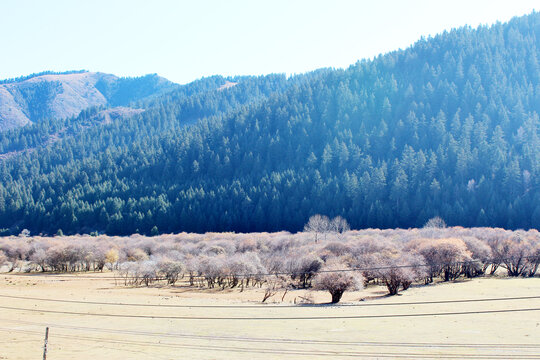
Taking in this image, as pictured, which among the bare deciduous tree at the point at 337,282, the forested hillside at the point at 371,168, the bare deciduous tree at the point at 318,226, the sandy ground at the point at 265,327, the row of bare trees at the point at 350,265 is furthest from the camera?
the forested hillside at the point at 371,168

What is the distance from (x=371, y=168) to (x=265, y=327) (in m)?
115

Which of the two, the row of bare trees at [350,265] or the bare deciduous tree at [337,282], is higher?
the bare deciduous tree at [337,282]

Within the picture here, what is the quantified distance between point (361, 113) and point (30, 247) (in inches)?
4681

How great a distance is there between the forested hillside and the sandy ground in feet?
245

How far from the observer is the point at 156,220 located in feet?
520

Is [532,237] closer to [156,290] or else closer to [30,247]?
[156,290]

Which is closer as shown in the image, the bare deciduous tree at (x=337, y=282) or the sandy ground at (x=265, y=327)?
the sandy ground at (x=265, y=327)

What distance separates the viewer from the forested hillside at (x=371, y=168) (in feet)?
428

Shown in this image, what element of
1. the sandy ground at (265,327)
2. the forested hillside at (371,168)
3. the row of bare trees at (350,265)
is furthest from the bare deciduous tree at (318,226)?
the sandy ground at (265,327)

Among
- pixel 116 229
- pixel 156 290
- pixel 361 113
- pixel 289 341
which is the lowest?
pixel 116 229

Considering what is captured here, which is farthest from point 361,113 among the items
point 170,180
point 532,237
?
point 532,237

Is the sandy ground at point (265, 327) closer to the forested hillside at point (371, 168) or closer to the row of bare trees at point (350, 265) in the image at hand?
the row of bare trees at point (350, 265)

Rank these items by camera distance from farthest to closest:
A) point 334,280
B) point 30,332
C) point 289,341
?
point 334,280 → point 30,332 → point 289,341

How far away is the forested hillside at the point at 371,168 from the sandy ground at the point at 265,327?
74572 mm
